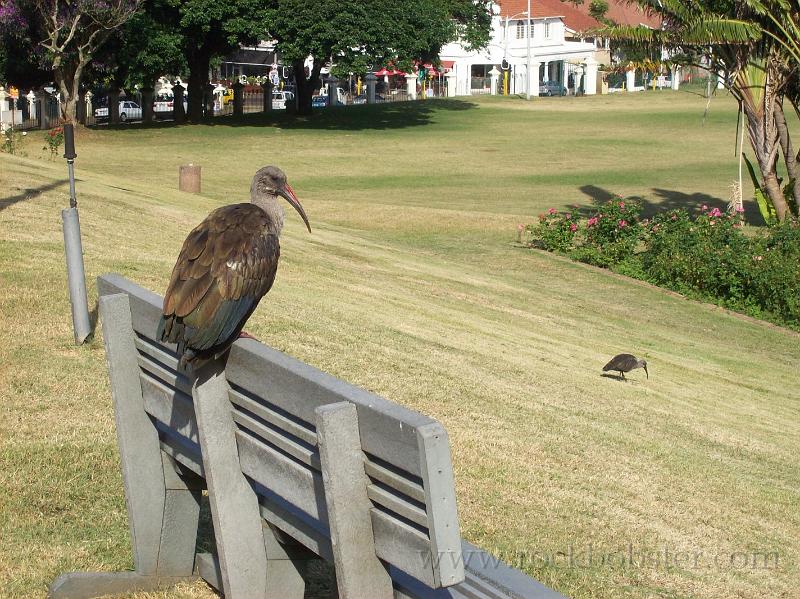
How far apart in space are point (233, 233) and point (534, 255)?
19658 mm

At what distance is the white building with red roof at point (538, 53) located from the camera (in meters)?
94.1

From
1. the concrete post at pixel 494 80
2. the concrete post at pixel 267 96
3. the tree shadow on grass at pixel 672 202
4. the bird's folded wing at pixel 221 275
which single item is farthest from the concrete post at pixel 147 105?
the bird's folded wing at pixel 221 275

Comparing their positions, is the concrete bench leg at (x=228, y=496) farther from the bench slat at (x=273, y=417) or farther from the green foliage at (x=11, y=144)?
the green foliage at (x=11, y=144)

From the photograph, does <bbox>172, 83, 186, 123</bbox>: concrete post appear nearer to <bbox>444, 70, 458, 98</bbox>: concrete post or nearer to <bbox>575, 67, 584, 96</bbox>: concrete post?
<bbox>444, 70, 458, 98</bbox>: concrete post

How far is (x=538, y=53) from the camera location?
94.9 meters

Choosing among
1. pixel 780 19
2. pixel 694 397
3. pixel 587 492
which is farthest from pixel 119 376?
pixel 780 19

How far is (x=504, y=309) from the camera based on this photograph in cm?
1614

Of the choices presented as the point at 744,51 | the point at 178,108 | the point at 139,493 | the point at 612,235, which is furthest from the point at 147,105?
the point at 139,493

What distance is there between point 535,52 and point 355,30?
49.7m

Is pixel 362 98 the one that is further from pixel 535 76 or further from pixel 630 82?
pixel 630 82

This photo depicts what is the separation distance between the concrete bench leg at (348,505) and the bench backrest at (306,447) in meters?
0.03

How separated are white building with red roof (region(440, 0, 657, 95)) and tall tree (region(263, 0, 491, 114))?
139 ft

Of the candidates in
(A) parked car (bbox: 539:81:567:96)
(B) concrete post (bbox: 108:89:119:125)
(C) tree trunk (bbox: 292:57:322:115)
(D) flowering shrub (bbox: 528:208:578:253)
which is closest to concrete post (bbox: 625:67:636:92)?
(A) parked car (bbox: 539:81:567:96)

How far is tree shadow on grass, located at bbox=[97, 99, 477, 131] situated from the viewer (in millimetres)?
53656
